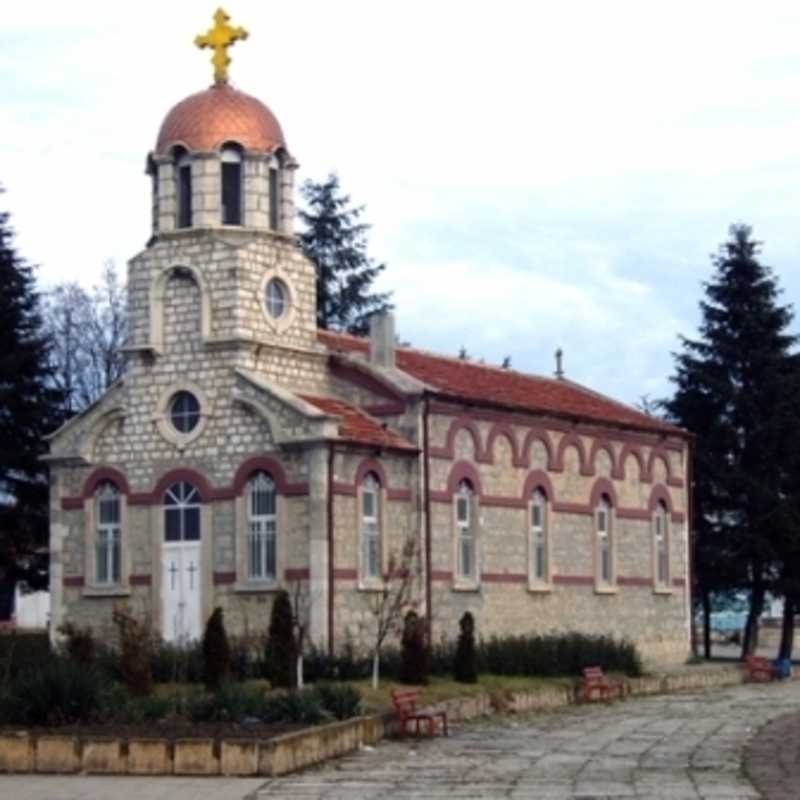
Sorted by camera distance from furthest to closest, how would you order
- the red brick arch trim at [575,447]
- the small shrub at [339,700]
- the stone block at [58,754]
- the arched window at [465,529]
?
the red brick arch trim at [575,447]
the arched window at [465,529]
the small shrub at [339,700]
the stone block at [58,754]

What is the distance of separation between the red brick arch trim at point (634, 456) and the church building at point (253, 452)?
5.29 m

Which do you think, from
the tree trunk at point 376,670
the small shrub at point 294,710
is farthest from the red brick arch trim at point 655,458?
the small shrub at point 294,710

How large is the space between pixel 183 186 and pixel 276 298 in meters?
3.15

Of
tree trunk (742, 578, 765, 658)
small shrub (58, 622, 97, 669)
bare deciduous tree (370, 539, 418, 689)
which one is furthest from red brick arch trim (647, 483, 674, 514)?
small shrub (58, 622, 97, 669)

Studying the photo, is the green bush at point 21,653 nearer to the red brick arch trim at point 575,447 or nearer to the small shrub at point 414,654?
the small shrub at point 414,654

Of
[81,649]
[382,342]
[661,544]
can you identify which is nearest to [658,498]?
[661,544]

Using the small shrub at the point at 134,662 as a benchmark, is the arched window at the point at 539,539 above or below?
above

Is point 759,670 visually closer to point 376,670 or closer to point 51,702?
point 376,670

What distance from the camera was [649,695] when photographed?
140 ft

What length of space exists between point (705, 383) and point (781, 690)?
43.8ft

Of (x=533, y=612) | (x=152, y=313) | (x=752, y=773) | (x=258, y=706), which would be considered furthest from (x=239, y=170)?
(x=752, y=773)

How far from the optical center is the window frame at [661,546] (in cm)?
5153

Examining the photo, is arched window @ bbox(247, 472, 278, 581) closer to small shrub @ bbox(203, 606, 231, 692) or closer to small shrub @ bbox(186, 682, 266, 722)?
small shrub @ bbox(203, 606, 231, 692)

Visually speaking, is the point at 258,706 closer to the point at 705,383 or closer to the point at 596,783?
the point at 596,783
